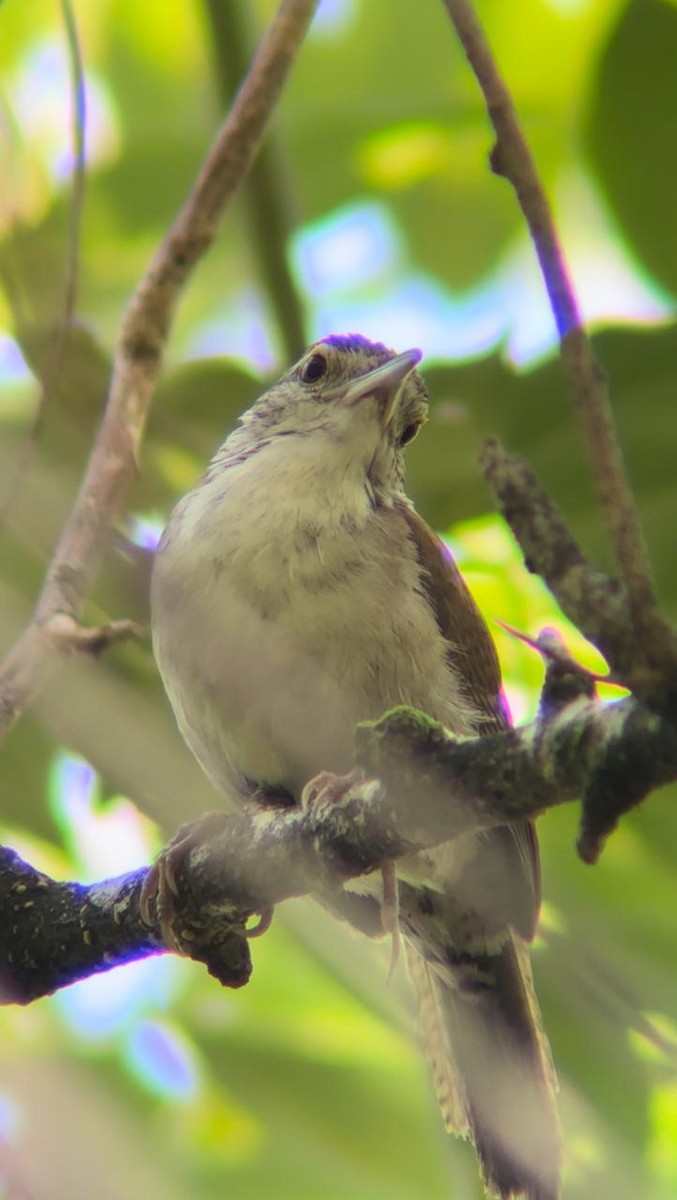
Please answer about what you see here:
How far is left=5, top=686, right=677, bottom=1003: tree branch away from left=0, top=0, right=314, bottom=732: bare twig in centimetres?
68

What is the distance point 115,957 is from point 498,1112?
1.34 metres

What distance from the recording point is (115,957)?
2.89m

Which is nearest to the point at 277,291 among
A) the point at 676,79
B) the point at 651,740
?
the point at 676,79

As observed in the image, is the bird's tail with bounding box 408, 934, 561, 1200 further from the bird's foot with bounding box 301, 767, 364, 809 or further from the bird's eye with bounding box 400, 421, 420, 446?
the bird's eye with bounding box 400, 421, 420, 446

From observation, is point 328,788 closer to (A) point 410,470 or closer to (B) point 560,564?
(B) point 560,564

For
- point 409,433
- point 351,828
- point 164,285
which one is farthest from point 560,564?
point 409,433

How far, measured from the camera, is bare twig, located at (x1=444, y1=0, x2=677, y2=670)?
4.69 ft

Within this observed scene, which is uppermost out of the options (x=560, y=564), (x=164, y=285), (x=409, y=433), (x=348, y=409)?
(x=164, y=285)

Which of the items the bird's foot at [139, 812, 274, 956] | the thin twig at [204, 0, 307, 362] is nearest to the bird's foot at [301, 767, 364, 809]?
the bird's foot at [139, 812, 274, 956]

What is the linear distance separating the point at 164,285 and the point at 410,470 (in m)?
1.08

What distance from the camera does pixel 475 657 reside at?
11.9 feet

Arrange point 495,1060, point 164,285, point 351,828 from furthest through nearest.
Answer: point 495,1060
point 164,285
point 351,828

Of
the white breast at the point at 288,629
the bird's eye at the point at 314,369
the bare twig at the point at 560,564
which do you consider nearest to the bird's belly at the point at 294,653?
the white breast at the point at 288,629

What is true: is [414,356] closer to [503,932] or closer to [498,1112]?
[503,932]
